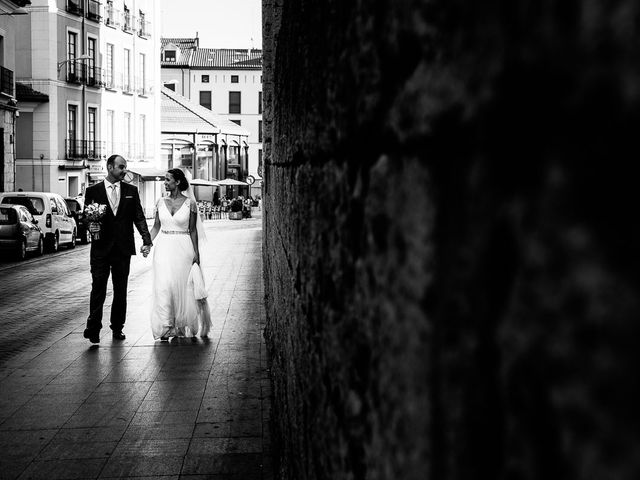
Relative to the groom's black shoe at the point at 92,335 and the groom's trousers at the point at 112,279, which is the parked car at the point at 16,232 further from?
the groom's black shoe at the point at 92,335

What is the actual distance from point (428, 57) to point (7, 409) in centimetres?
720

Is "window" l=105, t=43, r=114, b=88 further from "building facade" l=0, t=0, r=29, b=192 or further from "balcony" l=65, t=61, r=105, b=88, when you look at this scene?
"building facade" l=0, t=0, r=29, b=192

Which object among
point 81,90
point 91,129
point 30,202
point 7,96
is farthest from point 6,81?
point 91,129

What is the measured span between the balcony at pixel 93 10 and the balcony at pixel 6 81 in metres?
15.2

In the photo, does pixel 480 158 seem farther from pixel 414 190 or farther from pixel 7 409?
pixel 7 409

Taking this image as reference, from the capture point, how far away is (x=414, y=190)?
84 cm

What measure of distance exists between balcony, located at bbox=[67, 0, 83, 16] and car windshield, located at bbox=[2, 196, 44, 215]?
23.0 meters

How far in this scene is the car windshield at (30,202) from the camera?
31.2 meters

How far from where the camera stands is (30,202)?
3142cm

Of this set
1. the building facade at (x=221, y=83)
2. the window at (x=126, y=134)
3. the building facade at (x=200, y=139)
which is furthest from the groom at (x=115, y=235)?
the building facade at (x=221, y=83)

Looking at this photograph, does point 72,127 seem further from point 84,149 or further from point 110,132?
point 110,132

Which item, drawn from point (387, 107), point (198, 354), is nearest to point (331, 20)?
point (387, 107)

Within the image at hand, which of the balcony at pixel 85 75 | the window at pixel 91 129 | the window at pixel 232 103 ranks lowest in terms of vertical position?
the window at pixel 91 129

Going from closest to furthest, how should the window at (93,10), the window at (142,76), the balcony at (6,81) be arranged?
the balcony at (6,81)
the window at (93,10)
the window at (142,76)
